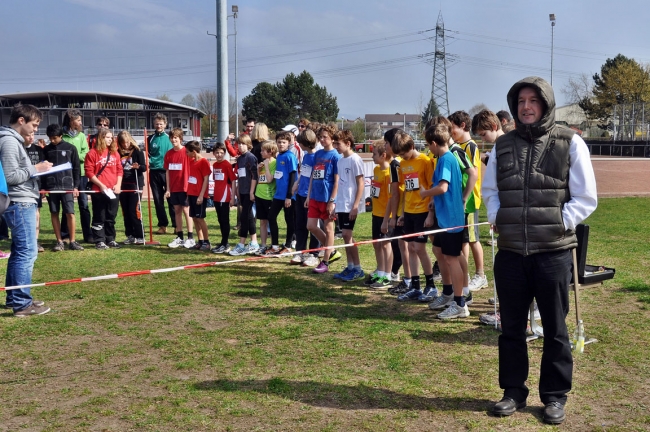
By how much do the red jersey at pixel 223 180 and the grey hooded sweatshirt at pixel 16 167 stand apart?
13.5 feet

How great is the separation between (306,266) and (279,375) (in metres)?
4.64

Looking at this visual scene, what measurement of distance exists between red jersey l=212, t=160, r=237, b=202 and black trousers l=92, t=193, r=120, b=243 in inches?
77.7

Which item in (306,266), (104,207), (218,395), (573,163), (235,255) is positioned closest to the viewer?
(573,163)

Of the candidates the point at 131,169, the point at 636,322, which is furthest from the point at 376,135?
the point at 636,322

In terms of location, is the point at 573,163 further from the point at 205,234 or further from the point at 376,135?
the point at 376,135

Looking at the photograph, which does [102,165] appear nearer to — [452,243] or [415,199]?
[415,199]

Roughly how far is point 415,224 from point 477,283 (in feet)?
4.28

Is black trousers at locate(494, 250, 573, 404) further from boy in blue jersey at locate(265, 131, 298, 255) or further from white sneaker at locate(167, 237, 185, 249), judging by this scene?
white sneaker at locate(167, 237, 185, 249)

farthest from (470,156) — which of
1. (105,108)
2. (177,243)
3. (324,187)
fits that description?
(105,108)

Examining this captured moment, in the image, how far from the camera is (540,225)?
4.26 metres

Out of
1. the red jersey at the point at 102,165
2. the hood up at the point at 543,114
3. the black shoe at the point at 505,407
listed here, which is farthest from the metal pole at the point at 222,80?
the black shoe at the point at 505,407

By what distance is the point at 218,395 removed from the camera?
4691mm

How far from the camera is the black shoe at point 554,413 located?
4211mm

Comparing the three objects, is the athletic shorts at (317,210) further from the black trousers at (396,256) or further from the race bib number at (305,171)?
the black trousers at (396,256)
